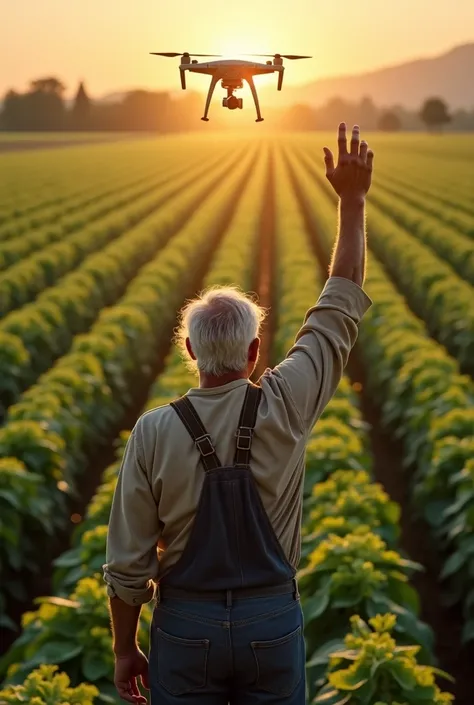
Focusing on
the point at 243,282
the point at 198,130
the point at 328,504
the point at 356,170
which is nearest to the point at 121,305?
the point at 243,282

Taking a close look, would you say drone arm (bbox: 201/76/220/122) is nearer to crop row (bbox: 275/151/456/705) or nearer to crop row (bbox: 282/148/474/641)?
crop row (bbox: 275/151/456/705)

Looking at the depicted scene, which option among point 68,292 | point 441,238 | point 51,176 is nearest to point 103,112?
point 51,176

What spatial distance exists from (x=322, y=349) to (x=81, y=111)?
12260 cm

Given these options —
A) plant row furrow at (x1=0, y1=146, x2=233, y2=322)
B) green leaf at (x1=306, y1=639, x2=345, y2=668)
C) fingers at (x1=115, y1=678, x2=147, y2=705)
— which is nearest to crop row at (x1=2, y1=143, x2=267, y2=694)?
green leaf at (x1=306, y1=639, x2=345, y2=668)

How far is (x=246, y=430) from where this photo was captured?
272cm

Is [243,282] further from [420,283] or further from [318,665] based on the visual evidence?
[318,665]

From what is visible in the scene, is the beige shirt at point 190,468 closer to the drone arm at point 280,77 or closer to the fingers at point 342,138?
the fingers at point 342,138

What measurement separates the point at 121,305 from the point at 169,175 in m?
37.6

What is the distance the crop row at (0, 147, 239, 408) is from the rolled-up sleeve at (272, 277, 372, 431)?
793 centimetres

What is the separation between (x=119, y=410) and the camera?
10.9 metres

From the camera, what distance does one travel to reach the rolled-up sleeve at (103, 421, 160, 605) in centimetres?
279

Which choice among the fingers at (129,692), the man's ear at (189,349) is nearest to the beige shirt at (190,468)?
the man's ear at (189,349)

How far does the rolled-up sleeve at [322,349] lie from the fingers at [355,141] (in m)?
0.42

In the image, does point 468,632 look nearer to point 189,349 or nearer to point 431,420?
point 431,420
